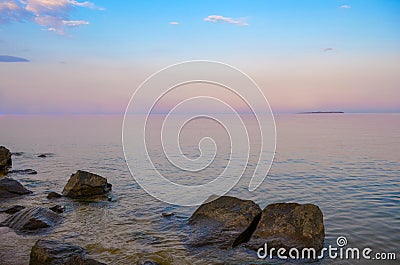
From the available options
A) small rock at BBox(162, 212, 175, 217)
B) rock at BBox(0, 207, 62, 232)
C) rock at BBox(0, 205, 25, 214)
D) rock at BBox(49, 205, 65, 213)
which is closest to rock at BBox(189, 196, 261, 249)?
small rock at BBox(162, 212, 175, 217)

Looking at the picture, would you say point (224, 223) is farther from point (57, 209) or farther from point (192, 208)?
point (57, 209)

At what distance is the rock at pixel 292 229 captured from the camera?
505 inches

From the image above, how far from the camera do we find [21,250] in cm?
1240

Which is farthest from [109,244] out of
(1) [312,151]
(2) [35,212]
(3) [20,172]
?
(1) [312,151]

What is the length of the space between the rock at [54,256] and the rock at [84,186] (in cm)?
1025

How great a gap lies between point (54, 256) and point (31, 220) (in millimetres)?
4993

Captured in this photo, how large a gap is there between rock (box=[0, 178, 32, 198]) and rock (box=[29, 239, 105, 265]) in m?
11.3

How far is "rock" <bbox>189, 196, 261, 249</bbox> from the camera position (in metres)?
13.5

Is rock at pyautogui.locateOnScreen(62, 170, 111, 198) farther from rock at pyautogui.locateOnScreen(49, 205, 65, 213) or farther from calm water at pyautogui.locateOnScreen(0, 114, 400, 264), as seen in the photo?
rock at pyautogui.locateOnScreen(49, 205, 65, 213)

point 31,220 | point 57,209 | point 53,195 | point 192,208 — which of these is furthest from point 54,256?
point 53,195

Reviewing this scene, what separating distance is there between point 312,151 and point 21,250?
112 feet

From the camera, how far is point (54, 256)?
10656mm

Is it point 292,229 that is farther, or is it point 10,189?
point 10,189

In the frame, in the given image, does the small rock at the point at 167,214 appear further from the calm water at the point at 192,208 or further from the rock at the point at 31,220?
the rock at the point at 31,220
